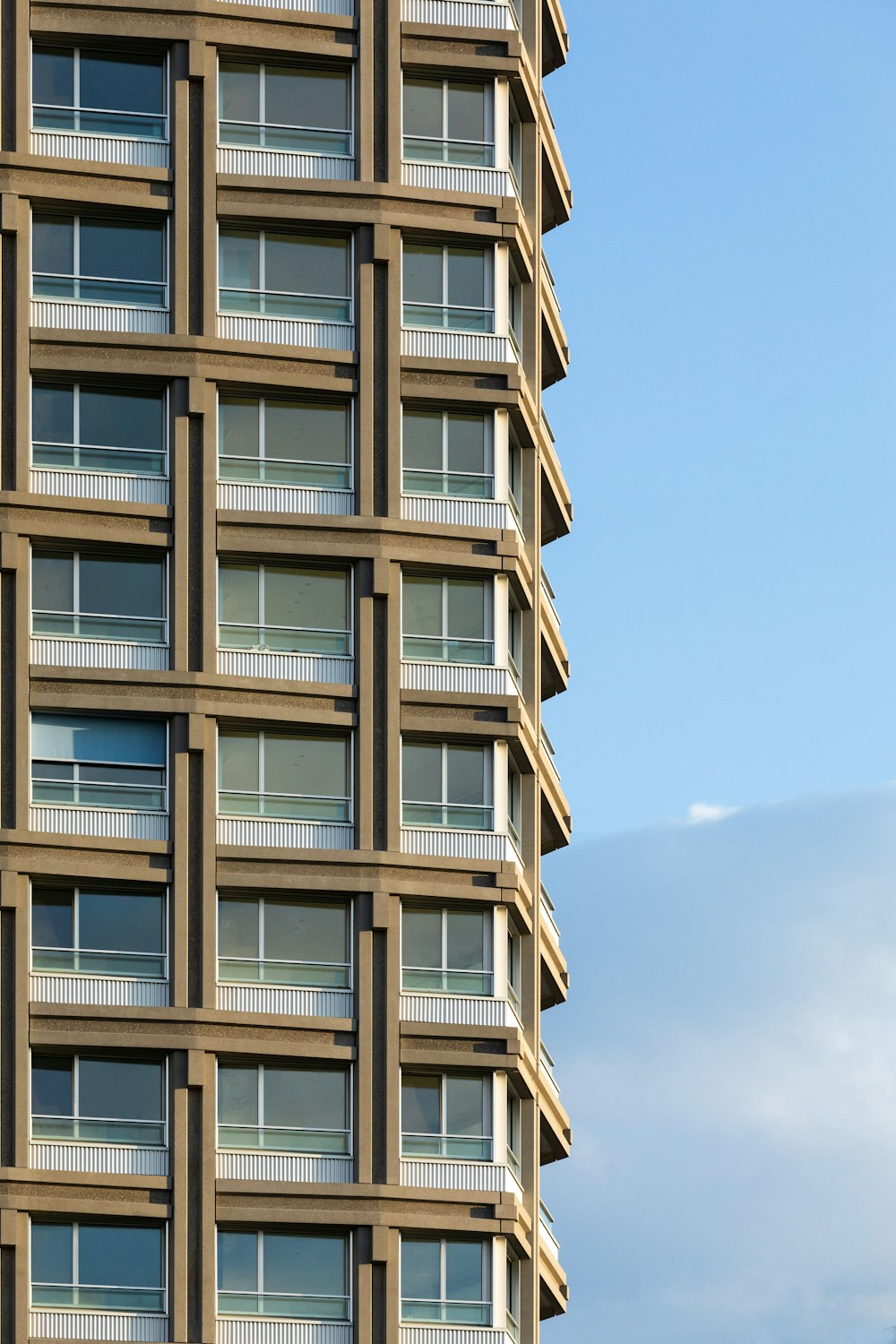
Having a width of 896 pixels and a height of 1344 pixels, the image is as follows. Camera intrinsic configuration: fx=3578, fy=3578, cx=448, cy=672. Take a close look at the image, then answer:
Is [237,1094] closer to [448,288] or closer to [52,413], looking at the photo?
[52,413]

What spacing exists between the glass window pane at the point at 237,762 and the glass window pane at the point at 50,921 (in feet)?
15.1

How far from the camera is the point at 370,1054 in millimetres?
77250

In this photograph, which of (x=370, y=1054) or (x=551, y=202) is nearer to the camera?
(x=370, y=1054)

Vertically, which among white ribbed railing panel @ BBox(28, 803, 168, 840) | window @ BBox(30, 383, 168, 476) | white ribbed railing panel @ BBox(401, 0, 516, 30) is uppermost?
white ribbed railing panel @ BBox(401, 0, 516, 30)

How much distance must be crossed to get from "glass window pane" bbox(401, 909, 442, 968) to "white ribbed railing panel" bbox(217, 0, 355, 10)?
20.9 metres

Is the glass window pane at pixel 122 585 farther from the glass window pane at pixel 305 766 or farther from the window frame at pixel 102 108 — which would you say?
the window frame at pixel 102 108

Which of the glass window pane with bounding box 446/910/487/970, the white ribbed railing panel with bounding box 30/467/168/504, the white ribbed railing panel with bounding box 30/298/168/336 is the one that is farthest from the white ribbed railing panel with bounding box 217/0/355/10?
the glass window pane with bounding box 446/910/487/970

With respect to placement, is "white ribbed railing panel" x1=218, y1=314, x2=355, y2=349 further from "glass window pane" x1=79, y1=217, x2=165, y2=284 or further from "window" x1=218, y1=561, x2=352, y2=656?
"window" x1=218, y1=561, x2=352, y2=656

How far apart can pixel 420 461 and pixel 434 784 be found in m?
7.47

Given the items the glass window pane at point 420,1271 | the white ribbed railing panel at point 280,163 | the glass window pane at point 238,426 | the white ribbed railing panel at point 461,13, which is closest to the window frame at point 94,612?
the glass window pane at point 238,426

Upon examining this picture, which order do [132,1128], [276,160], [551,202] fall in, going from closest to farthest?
[132,1128] < [276,160] < [551,202]

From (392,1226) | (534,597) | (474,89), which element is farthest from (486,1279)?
(474,89)

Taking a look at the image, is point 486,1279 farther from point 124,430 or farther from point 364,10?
point 364,10

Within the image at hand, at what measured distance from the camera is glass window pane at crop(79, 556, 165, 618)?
78.8 meters
